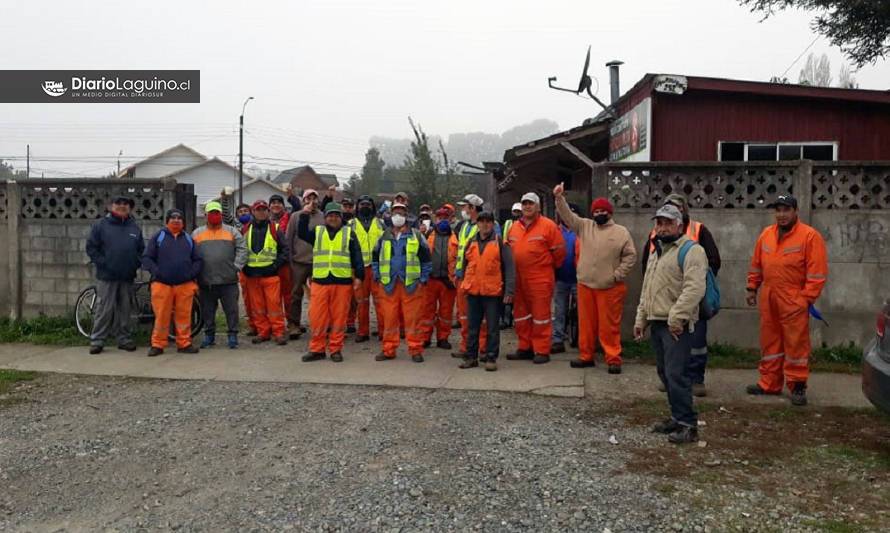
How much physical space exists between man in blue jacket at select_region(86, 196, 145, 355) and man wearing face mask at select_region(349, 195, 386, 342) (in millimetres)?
2760

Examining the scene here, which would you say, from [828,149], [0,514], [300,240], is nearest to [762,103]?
[828,149]

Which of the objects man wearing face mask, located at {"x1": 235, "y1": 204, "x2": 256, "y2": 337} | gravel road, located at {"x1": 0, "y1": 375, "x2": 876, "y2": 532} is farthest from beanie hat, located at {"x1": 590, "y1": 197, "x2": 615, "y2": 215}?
man wearing face mask, located at {"x1": 235, "y1": 204, "x2": 256, "y2": 337}

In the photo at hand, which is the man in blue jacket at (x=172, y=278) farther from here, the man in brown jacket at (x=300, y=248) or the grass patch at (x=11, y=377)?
the grass patch at (x=11, y=377)

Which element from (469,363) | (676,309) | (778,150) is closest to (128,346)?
(469,363)

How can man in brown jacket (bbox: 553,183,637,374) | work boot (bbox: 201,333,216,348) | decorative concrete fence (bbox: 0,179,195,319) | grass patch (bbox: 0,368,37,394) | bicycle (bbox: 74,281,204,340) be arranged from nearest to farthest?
grass patch (bbox: 0,368,37,394) → man in brown jacket (bbox: 553,183,637,374) → work boot (bbox: 201,333,216,348) → bicycle (bbox: 74,281,204,340) → decorative concrete fence (bbox: 0,179,195,319)

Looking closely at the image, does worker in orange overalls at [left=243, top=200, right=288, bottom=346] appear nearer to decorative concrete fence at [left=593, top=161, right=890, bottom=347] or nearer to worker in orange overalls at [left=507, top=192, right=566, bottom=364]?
worker in orange overalls at [left=507, top=192, right=566, bottom=364]

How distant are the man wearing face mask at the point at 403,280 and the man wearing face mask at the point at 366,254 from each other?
1.61 feet

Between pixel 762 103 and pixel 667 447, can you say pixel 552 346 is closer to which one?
pixel 667 447

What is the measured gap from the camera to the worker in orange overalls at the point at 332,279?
823cm

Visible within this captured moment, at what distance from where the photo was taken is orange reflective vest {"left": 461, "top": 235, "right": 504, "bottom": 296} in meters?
7.88

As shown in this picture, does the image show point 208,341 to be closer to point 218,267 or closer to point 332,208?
point 218,267

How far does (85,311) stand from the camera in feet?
31.6

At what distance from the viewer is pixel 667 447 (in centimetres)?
532

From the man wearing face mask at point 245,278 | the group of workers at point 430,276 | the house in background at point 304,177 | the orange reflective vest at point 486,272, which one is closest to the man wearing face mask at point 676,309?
the group of workers at point 430,276
